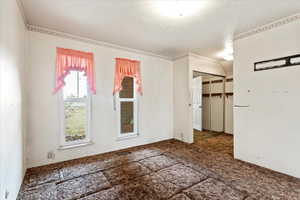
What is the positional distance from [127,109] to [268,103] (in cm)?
291

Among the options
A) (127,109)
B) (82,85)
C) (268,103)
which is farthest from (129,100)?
(268,103)

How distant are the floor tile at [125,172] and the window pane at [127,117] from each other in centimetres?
110

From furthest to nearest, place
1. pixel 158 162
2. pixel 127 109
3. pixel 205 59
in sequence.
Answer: pixel 205 59, pixel 127 109, pixel 158 162

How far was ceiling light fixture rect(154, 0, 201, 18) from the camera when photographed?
1854mm

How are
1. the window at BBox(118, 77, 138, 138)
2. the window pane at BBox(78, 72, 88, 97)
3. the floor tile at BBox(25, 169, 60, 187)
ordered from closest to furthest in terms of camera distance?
the floor tile at BBox(25, 169, 60, 187) → the window pane at BBox(78, 72, 88, 97) → the window at BBox(118, 77, 138, 138)

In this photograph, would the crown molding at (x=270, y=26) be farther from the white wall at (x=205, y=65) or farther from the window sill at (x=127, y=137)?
the window sill at (x=127, y=137)

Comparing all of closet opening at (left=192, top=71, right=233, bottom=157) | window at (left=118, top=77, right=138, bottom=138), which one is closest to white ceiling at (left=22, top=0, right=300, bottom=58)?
window at (left=118, top=77, right=138, bottom=138)

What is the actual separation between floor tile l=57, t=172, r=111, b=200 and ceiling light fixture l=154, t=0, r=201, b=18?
2.62m

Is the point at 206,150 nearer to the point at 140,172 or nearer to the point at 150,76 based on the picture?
the point at 140,172

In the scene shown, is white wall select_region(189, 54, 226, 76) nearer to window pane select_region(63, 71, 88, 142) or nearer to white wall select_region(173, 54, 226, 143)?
white wall select_region(173, 54, 226, 143)

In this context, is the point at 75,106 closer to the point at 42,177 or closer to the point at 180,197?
the point at 42,177

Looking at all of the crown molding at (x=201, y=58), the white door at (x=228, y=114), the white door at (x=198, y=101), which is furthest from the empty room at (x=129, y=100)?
the white door at (x=198, y=101)

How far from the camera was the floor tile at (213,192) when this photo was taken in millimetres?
1717

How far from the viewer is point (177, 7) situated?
77.0 inches
